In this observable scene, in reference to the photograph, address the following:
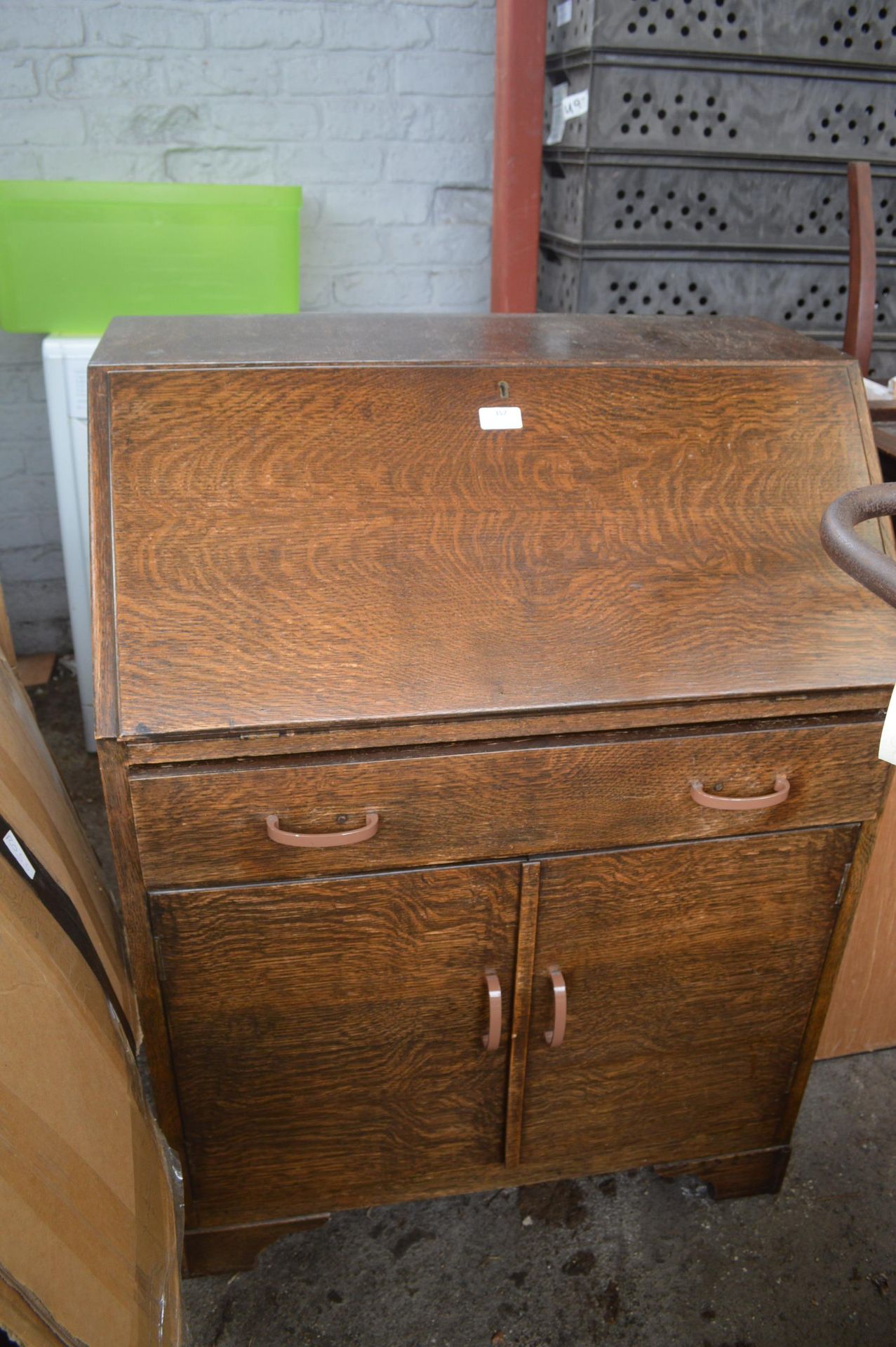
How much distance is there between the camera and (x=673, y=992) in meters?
1.41

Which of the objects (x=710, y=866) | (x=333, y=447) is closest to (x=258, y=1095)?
(x=710, y=866)

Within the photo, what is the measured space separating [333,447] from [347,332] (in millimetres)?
314

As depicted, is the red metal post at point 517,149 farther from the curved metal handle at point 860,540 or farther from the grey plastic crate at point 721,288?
the curved metal handle at point 860,540

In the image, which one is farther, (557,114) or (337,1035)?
(557,114)

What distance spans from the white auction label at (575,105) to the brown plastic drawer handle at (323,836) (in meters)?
1.57

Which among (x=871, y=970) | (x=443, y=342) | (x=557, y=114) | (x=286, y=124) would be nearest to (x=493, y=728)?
(x=443, y=342)

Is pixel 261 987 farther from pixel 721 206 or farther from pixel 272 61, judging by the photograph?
pixel 272 61

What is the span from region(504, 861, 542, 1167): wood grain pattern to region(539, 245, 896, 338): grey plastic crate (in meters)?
1.33

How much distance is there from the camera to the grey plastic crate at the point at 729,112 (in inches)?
78.7

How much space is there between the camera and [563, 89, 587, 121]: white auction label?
2.04 meters

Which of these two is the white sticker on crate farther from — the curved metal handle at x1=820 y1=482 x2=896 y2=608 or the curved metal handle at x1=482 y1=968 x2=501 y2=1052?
the curved metal handle at x1=482 y1=968 x2=501 y2=1052

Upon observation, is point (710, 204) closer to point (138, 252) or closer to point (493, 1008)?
point (138, 252)

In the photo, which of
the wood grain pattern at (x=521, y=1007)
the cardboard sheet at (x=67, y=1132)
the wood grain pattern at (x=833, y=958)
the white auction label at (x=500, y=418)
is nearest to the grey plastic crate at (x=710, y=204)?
the white auction label at (x=500, y=418)

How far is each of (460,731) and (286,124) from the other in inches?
78.5
